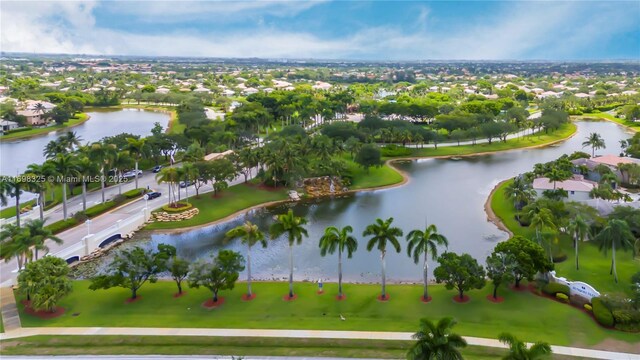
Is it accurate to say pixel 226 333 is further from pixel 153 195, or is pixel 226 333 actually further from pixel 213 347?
pixel 153 195

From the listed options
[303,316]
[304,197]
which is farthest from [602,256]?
[304,197]

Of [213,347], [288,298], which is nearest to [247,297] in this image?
[288,298]

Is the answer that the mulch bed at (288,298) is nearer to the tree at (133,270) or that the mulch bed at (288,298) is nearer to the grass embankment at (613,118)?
the tree at (133,270)

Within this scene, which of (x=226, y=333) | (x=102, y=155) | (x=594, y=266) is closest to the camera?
(x=226, y=333)

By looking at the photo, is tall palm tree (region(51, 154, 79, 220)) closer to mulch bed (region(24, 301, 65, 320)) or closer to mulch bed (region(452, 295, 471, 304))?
mulch bed (region(24, 301, 65, 320))

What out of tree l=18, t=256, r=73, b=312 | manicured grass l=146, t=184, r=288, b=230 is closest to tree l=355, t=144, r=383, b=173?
manicured grass l=146, t=184, r=288, b=230

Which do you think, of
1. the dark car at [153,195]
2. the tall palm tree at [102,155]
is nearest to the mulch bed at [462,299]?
the dark car at [153,195]
